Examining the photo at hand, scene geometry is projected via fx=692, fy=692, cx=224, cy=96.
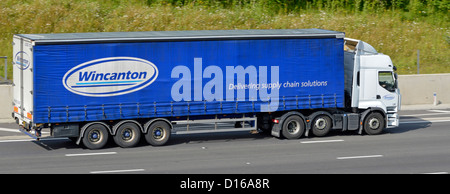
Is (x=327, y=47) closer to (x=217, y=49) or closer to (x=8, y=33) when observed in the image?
(x=217, y=49)

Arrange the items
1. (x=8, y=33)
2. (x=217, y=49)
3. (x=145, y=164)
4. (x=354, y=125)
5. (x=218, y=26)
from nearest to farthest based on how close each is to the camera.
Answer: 1. (x=145, y=164)
2. (x=217, y=49)
3. (x=354, y=125)
4. (x=8, y=33)
5. (x=218, y=26)

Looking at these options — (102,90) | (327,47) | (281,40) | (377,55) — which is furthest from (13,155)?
(377,55)

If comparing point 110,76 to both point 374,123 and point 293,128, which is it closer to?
point 293,128

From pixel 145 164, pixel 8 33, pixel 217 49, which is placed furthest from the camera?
pixel 8 33

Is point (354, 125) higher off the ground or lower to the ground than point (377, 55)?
lower

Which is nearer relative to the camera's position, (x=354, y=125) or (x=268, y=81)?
(x=268, y=81)

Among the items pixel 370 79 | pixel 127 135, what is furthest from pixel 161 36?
pixel 370 79

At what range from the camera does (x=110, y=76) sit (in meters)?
19.2

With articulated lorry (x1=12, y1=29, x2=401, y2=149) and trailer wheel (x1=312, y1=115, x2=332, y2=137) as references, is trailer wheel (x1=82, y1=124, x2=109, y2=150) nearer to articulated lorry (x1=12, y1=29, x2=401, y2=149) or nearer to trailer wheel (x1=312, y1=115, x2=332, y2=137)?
articulated lorry (x1=12, y1=29, x2=401, y2=149)

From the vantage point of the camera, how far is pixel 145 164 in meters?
17.6

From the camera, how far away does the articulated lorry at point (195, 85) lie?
61.8ft

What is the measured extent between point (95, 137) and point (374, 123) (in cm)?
906

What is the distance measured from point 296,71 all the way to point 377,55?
10.2ft

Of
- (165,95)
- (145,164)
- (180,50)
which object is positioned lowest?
(145,164)
